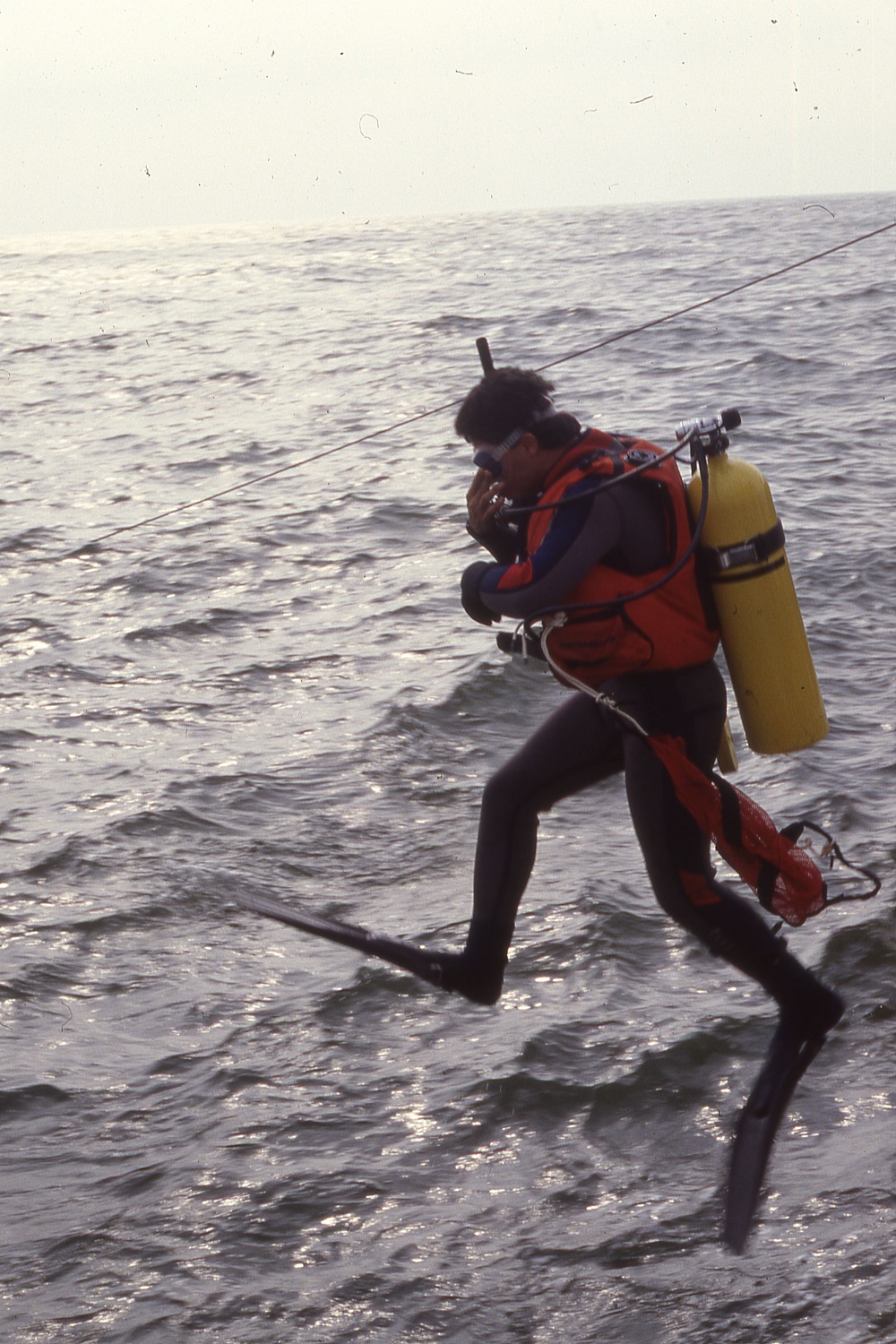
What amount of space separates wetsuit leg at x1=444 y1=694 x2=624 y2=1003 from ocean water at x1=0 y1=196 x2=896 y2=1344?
0.30m

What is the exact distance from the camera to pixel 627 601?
3.57m

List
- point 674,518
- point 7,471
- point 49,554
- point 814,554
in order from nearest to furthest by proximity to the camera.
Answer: point 674,518, point 814,554, point 49,554, point 7,471

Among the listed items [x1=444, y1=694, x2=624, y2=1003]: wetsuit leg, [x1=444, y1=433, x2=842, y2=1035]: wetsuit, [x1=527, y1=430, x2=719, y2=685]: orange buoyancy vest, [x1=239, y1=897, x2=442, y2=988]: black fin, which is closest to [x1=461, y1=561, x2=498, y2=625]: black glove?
[x1=444, y1=433, x2=842, y2=1035]: wetsuit

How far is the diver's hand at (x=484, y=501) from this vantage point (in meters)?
3.75

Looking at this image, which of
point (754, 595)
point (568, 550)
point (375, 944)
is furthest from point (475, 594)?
point (375, 944)

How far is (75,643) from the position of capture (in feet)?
27.5

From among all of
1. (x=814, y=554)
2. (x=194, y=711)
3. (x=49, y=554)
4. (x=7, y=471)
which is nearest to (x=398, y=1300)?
(x=194, y=711)

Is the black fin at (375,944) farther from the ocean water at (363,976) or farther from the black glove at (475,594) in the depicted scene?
the black glove at (475,594)

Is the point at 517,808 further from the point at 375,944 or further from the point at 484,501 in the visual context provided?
the point at 484,501

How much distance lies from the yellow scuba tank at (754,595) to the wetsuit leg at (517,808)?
38cm

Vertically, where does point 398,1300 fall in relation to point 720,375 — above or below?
below

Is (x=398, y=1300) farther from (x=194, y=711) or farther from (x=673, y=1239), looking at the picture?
(x=194, y=711)

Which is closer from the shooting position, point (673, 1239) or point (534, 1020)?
point (673, 1239)

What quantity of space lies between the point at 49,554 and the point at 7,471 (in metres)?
3.45
